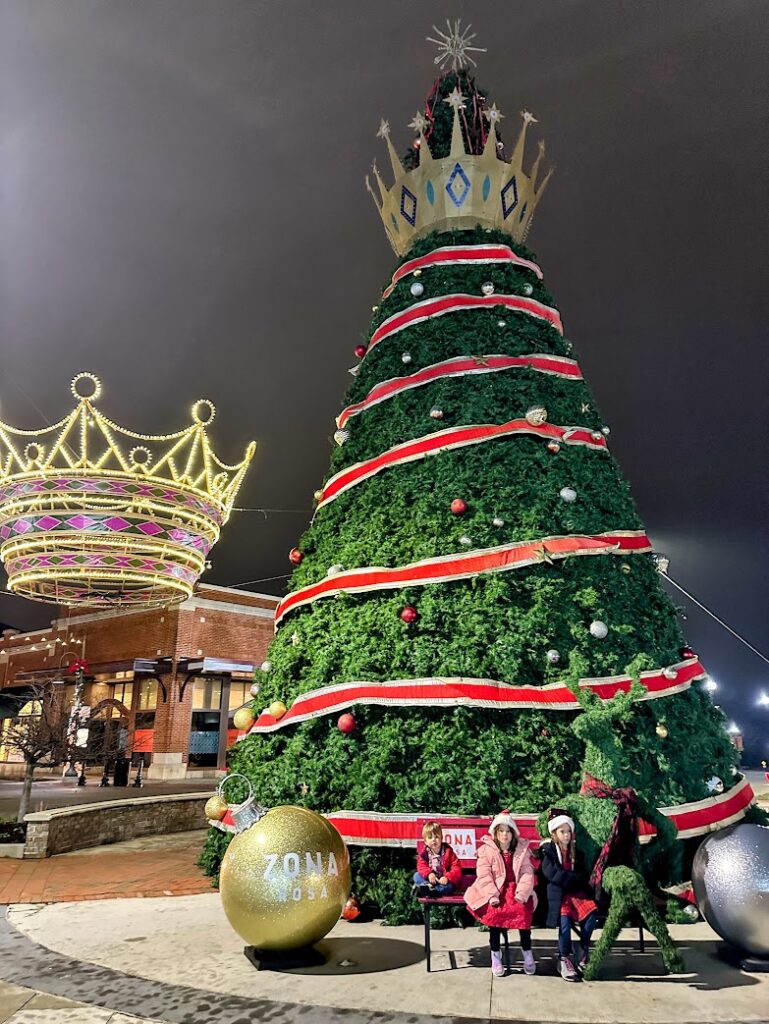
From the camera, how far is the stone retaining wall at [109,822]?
9820mm

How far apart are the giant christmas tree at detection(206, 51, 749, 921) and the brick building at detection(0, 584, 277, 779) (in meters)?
20.2

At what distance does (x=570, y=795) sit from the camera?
17.1 feet

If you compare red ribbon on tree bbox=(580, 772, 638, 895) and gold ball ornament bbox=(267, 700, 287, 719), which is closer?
red ribbon on tree bbox=(580, 772, 638, 895)

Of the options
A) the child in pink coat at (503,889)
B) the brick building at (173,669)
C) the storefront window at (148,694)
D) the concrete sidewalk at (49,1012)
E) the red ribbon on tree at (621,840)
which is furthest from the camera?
the storefront window at (148,694)

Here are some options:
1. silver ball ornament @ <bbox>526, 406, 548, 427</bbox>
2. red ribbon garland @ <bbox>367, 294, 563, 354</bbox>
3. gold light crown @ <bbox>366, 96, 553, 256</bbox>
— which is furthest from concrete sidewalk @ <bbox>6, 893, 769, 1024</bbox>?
gold light crown @ <bbox>366, 96, 553, 256</bbox>

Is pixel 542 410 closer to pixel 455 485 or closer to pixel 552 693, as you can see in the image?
pixel 455 485

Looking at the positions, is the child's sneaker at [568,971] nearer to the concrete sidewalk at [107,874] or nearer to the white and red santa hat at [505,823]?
the white and red santa hat at [505,823]

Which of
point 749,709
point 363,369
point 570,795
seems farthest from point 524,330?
point 749,709

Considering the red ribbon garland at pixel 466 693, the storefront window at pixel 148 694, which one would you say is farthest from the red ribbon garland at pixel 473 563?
the storefront window at pixel 148 694

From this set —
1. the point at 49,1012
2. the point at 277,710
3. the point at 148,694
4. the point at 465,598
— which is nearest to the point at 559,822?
the point at 465,598

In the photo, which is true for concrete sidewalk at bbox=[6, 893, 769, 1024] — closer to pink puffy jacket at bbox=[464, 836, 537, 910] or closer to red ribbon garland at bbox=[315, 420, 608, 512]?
pink puffy jacket at bbox=[464, 836, 537, 910]

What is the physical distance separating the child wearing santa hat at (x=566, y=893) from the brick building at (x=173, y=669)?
72.9 ft

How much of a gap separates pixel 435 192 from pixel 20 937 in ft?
31.7

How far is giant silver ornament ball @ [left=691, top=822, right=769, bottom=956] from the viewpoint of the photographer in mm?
4277
